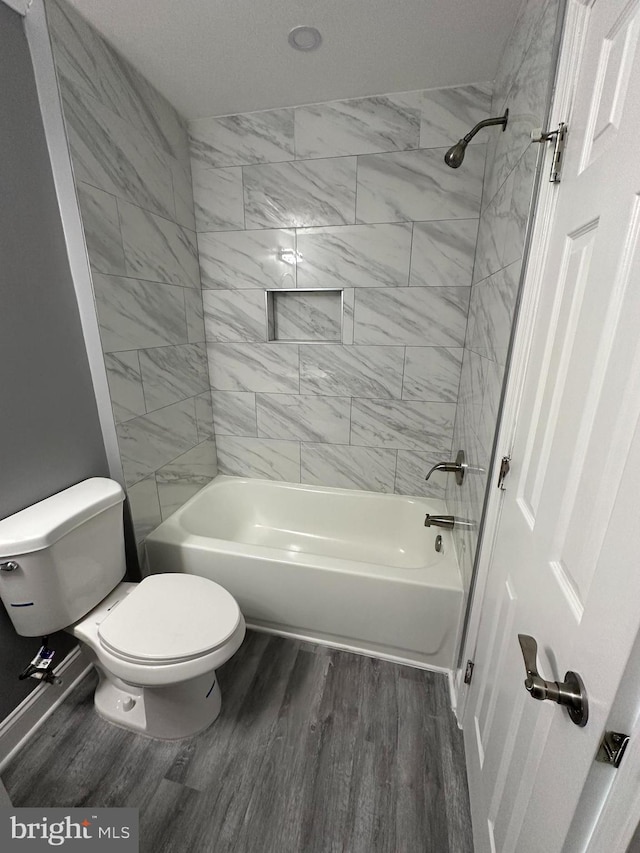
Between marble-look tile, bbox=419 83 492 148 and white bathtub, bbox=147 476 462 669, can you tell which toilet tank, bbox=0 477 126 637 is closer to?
white bathtub, bbox=147 476 462 669

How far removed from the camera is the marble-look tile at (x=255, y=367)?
84.4 inches

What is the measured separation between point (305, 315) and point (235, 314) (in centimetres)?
40

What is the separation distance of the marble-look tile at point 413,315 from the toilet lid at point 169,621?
1434mm

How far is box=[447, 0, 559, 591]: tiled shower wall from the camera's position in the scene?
98cm

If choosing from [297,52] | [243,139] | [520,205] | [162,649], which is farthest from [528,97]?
[162,649]

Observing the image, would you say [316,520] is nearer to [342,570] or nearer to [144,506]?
[342,570]

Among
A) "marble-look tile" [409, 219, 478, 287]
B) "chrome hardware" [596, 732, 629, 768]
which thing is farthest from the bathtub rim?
"marble-look tile" [409, 219, 478, 287]

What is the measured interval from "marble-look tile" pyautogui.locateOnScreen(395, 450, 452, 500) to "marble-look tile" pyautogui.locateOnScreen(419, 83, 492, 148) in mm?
1502

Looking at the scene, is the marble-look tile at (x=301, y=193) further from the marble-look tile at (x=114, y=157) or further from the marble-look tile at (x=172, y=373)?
the marble-look tile at (x=172, y=373)

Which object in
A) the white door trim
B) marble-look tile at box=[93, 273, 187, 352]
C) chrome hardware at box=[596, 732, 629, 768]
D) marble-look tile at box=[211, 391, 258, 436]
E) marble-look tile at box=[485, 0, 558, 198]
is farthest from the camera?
marble-look tile at box=[211, 391, 258, 436]

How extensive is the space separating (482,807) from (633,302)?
1294mm

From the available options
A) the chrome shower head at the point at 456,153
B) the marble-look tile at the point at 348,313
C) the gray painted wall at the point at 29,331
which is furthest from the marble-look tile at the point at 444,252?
the gray painted wall at the point at 29,331

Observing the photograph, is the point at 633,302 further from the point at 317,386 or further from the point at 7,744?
the point at 7,744

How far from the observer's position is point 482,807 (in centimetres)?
100
